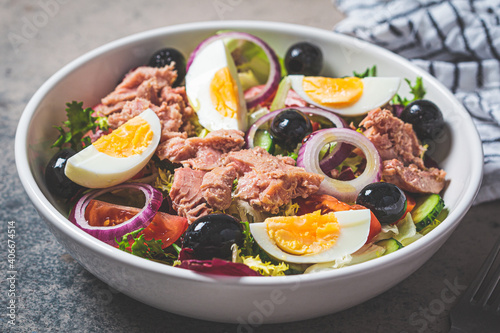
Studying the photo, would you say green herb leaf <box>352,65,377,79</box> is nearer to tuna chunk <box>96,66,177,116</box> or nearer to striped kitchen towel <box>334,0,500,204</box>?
striped kitchen towel <box>334,0,500,204</box>

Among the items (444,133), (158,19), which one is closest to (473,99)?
(444,133)

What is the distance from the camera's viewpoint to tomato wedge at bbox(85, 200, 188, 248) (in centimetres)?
244

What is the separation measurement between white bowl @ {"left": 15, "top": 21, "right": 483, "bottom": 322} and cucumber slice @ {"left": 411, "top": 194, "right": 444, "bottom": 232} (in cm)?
7

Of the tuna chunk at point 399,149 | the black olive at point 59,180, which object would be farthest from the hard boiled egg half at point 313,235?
the black olive at point 59,180

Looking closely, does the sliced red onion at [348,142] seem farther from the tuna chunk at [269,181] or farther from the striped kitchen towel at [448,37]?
the striped kitchen towel at [448,37]

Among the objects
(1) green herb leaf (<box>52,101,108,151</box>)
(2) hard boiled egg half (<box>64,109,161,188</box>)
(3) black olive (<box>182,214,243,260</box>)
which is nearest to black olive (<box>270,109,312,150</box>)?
(2) hard boiled egg half (<box>64,109,161,188</box>)

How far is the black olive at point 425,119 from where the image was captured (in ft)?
9.78

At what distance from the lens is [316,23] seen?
474cm

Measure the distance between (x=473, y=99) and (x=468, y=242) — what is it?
46.9 inches

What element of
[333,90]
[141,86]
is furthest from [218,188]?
[333,90]

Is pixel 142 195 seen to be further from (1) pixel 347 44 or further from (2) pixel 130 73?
(1) pixel 347 44

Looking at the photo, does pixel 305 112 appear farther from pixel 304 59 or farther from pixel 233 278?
pixel 233 278

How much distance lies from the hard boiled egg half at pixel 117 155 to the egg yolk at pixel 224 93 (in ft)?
→ 1.29

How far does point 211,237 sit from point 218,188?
0.33 m
